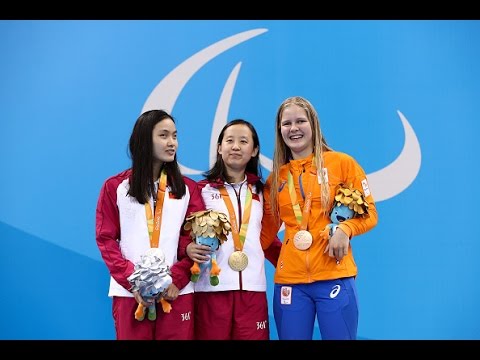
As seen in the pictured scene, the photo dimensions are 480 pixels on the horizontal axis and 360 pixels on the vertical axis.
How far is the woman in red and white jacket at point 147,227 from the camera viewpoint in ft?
9.97

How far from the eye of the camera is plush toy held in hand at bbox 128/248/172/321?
2867mm

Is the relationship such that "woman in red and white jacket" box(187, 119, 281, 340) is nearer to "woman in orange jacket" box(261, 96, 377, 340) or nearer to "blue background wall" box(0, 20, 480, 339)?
"woman in orange jacket" box(261, 96, 377, 340)

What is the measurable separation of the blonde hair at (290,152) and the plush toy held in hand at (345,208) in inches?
3.2

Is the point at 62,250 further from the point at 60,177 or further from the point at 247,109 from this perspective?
the point at 247,109

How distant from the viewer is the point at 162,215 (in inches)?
123

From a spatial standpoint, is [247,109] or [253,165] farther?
[247,109]

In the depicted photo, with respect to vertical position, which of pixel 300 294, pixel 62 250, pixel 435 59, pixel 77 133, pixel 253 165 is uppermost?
pixel 435 59

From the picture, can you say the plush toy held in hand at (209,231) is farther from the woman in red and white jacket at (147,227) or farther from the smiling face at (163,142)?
the smiling face at (163,142)

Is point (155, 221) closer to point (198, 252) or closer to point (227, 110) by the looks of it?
point (198, 252)

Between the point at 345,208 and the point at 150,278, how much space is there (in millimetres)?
999

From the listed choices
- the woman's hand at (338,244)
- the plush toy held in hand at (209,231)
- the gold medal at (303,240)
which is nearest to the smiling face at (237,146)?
the plush toy held in hand at (209,231)

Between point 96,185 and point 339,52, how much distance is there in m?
2.11

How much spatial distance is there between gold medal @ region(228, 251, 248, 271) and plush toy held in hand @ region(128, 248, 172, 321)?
0.41 m

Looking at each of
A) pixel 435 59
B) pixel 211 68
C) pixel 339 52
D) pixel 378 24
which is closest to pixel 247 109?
pixel 211 68
